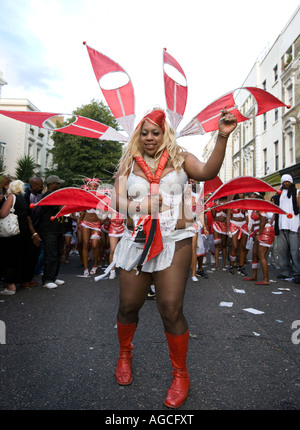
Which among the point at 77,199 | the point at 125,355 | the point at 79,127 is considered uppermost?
the point at 79,127

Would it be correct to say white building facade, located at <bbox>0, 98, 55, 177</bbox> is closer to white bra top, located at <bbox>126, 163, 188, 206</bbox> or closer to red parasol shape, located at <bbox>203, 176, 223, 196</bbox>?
red parasol shape, located at <bbox>203, 176, 223, 196</bbox>

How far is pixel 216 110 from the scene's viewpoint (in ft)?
8.75

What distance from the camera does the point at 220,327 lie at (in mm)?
3684

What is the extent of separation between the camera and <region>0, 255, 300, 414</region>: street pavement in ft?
7.11

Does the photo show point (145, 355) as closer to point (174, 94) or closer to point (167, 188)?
point (167, 188)

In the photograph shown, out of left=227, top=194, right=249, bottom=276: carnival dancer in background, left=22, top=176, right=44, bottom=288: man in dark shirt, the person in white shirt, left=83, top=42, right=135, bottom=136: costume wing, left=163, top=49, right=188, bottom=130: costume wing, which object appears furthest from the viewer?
left=227, top=194, right=249, bottom=276: carnival dancer in background

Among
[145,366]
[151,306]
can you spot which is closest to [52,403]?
[145,366]

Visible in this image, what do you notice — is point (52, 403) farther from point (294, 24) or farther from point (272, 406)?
point (294, 24)

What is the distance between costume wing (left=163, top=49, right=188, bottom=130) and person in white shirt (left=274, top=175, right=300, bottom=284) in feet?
16.0

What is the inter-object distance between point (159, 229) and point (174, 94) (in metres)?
1.35

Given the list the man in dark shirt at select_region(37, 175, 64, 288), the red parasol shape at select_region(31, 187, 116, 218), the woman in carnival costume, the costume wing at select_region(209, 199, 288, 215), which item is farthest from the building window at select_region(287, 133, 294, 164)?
the red parasol shape at select_region(31, 187, 116, 218)

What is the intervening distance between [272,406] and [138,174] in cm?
184

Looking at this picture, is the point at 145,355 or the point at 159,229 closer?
the point at 159,229

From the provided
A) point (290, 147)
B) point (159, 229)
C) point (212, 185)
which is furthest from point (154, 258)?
point (290, 147)
